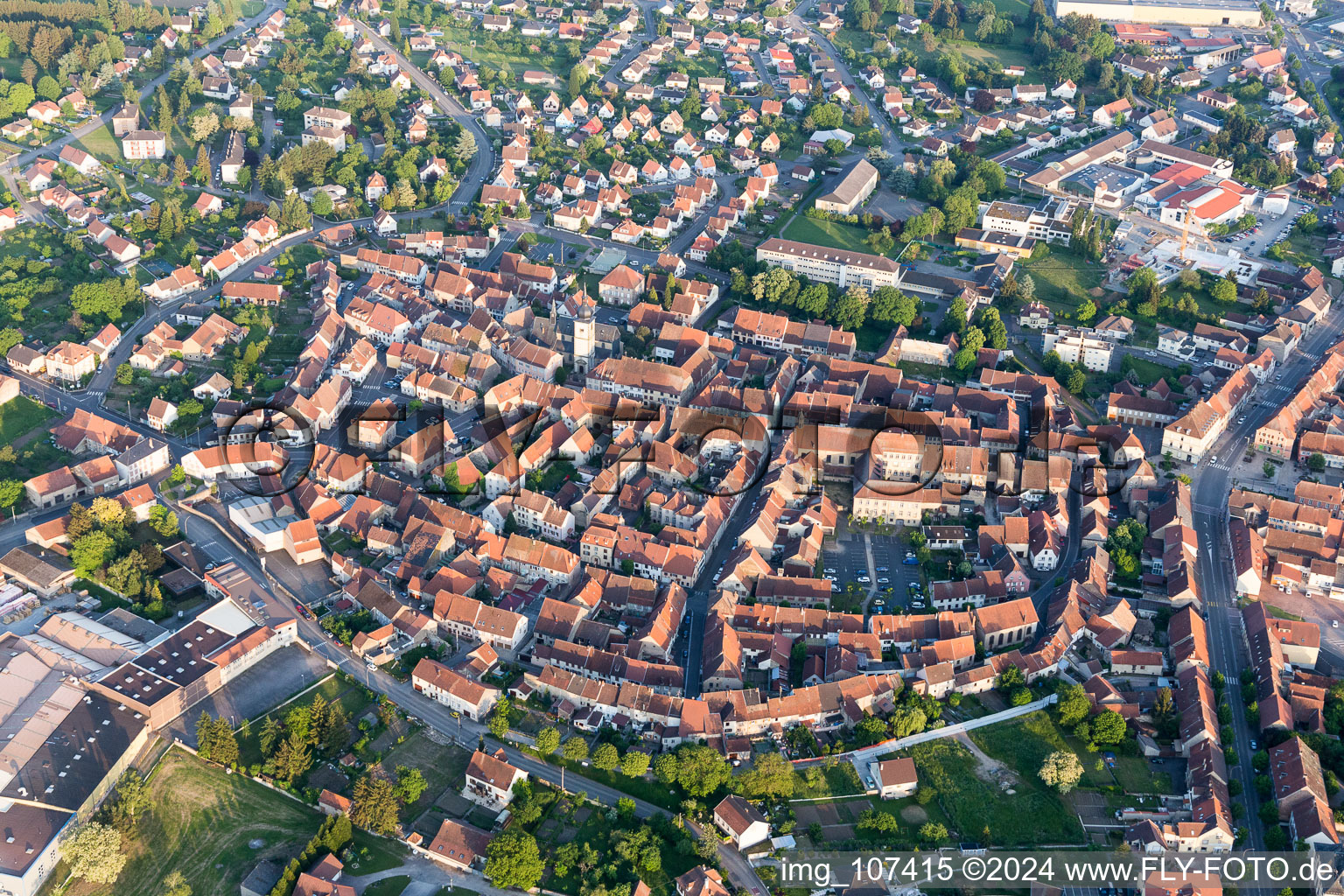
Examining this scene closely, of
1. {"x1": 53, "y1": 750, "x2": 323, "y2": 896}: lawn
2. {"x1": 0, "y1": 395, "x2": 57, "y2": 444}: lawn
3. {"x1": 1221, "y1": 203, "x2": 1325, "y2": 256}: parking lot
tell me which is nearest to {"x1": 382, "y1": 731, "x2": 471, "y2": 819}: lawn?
{"x1": 53, "y1": 750, "x2": 323, "y2": 896}: lawn

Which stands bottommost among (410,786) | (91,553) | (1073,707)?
(91,553)

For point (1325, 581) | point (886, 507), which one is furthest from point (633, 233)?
point (1325, 581)

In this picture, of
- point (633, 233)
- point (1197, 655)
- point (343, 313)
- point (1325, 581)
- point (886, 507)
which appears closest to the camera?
point (1197, 655)

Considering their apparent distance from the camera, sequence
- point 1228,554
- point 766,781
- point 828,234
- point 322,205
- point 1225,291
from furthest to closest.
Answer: point 828,234 → point 322,205 → point 1225,291 → point 1228,554 → point 766,781

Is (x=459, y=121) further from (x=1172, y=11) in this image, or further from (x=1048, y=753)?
(x=1048, y=753)

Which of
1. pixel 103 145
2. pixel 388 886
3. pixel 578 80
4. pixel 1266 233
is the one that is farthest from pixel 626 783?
pixel 578 80

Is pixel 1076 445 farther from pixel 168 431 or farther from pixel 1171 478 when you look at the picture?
pixel 168 431

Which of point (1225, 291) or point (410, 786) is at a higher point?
point (410, 786)
